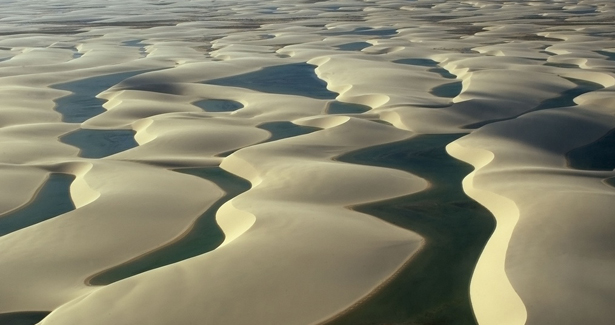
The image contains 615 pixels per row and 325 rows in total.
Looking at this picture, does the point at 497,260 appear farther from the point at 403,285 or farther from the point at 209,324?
the point at 209,324

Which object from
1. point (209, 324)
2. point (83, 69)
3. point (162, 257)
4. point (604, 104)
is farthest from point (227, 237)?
point (83, 69)

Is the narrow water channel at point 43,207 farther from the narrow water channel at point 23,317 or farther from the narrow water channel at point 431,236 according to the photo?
the narrow water channel at point 431,236

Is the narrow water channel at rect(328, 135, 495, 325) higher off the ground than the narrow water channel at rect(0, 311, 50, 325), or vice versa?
the narrow water channel at rect(0, 311, 50, 325)

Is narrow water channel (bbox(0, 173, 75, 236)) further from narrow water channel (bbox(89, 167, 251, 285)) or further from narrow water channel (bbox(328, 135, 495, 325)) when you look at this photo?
narrow water channel (bbox(328, 135, 495, 325))

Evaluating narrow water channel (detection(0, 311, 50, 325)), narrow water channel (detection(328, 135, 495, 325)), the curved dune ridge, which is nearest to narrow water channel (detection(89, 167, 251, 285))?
the curved dune ridge

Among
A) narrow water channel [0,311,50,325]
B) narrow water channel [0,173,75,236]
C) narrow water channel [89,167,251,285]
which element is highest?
narrow water channel [0,311,50,325]

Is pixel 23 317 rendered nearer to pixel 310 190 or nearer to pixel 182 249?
pixel 182 249

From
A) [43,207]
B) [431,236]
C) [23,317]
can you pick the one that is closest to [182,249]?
[23,317]
